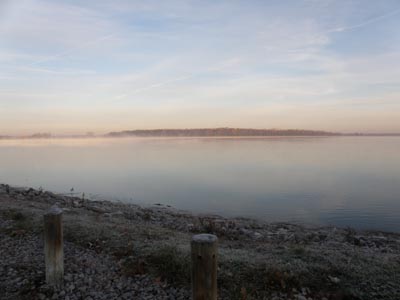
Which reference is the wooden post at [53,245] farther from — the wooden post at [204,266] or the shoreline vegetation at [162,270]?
the wooden post at [204,266]

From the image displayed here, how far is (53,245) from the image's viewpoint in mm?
6363

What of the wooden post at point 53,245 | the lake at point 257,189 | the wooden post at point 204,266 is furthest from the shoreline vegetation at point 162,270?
the lake at point 257,189

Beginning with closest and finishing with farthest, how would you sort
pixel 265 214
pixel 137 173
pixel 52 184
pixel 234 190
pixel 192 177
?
pixel 265 214 → pixel 234 190 → pixel 52 184 → pixel 192 177 → pixel 137 173

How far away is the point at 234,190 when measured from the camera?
26.5 meters

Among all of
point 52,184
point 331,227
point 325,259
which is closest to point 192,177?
point 52,184

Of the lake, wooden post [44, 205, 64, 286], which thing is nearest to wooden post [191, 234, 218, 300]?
wooden post [44, 205, 64, 286]

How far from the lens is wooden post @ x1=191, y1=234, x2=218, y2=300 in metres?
4.65

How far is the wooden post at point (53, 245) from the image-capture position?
6334 millimetres

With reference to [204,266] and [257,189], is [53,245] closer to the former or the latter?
[204,266]

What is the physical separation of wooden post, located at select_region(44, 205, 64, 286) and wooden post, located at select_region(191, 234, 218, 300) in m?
3.03

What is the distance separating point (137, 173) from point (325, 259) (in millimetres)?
30557

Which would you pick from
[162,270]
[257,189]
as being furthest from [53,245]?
[257,189]

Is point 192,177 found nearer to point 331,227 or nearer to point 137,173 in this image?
point 137,173

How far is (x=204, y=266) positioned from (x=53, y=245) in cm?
328
